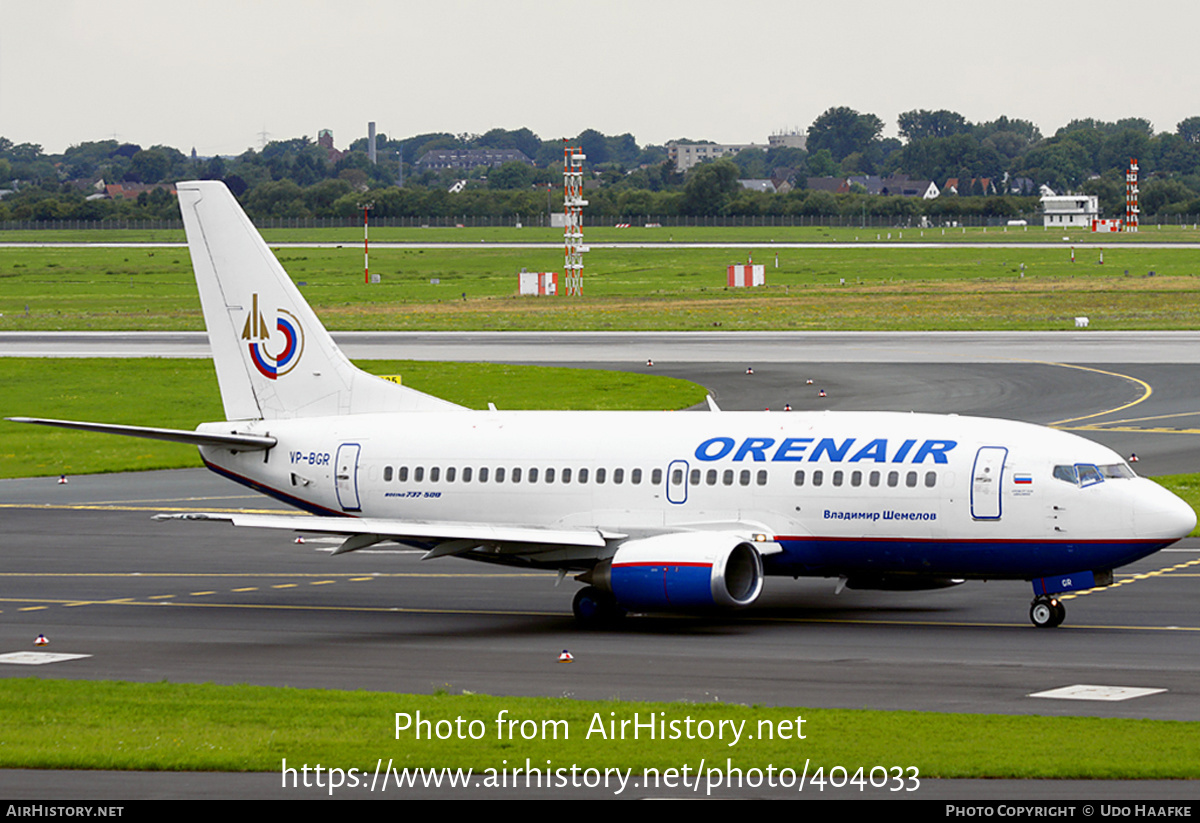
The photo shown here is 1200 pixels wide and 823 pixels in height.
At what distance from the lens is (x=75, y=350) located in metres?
99.4

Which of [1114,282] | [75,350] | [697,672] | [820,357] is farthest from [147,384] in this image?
[1114,282]

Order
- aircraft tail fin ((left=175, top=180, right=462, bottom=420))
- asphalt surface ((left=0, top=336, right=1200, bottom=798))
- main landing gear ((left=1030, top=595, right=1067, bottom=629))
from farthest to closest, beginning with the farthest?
aircraft tail fin ((left=175, top=180, right=462, bottom=420))
main landing gear ((left=1030, top=595, right=1067, bottom=629))
asphalt surface ((left=0, top=336, right=1200, bottom=798))

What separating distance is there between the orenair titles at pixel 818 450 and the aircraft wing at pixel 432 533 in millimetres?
2920

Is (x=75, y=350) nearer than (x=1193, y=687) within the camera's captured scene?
No

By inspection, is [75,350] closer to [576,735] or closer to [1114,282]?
[576,735]

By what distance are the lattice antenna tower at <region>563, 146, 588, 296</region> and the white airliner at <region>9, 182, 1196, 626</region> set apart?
95958 millimetres

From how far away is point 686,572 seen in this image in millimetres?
32562

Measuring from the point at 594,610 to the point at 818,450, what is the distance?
5.77 metres

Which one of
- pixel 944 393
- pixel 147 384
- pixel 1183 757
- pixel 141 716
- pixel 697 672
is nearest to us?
pixel 1183 757

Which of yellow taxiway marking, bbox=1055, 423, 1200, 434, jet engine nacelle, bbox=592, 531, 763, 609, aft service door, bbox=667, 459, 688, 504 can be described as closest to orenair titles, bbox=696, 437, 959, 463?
aft service door, bbox=667, 459, 688, 504

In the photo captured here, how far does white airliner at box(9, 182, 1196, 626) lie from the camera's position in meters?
32.7

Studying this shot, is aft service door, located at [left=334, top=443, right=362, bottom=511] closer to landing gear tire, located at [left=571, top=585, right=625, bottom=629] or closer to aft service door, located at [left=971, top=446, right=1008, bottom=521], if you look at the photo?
landing gear tire, located at [left=571, top=585, right=625, bottom=629]

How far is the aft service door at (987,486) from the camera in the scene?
32688 mm
